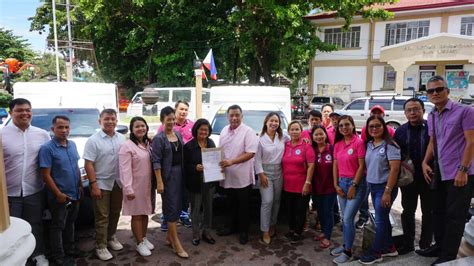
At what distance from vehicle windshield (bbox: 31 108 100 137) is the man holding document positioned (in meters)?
2.68

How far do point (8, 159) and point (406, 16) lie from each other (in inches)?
872

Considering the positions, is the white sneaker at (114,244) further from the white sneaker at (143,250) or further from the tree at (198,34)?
the tree at (198,34)

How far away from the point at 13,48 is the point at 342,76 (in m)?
31.2

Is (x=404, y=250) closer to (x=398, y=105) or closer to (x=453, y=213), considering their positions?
(x=453, y=213)

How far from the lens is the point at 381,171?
3318mm

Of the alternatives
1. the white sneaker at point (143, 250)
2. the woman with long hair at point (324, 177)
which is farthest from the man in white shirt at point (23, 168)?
the woman with long hair at point (324, 177)

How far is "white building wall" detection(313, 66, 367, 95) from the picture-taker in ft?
70.8

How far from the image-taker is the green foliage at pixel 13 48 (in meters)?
31.7

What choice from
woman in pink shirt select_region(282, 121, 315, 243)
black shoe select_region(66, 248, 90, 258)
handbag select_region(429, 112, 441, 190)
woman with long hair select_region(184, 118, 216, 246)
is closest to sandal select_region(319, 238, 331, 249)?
woman in pink shirt select_region(282, 121, 315, 243)

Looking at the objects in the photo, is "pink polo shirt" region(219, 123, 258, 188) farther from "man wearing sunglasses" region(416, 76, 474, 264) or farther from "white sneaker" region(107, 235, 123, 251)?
"man wearing sunglasses" region(416, 76, 474, 264)

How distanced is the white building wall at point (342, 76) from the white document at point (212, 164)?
1971 centimetres

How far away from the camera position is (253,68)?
20.2m

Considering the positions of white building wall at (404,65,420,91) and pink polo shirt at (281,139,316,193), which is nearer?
pink polo shirt at (281,139,316,193)

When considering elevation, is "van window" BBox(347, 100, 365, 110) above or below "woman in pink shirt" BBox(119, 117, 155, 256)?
above
